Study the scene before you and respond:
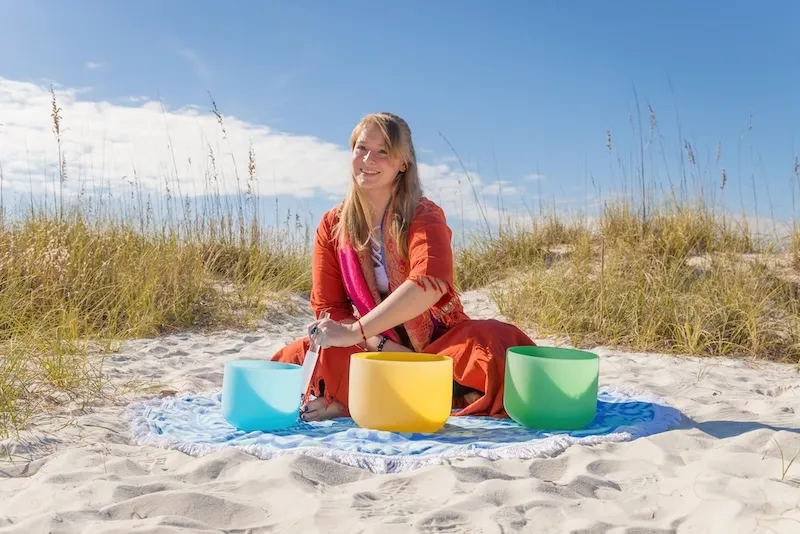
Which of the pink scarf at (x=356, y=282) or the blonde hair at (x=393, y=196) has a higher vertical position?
the blonde hair at (x=393, y=196)

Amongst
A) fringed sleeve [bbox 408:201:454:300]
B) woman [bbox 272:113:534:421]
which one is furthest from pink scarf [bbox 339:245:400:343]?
fringed sleeve [bbox 408:201:454:300]

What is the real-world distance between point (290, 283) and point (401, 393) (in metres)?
3.64

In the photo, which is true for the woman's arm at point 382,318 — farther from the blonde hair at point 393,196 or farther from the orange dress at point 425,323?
the blonde hair at point 393,196

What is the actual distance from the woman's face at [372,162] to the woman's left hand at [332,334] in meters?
0.44

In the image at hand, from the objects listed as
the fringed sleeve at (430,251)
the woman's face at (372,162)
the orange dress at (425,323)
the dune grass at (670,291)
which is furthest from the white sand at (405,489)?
the dune grass at (670,291)

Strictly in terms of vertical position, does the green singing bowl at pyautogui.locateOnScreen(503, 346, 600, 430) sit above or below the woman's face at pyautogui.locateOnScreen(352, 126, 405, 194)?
below

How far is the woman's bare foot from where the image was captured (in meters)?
2.15

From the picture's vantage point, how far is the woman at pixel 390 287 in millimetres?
2094

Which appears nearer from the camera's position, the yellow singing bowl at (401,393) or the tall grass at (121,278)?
the yellow singing bowl at (401,393)

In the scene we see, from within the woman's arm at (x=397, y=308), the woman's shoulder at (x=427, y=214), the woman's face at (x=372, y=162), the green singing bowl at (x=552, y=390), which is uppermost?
the woman's face at (x=372, y=162)

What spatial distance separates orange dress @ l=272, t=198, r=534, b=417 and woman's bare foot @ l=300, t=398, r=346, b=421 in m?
0.02

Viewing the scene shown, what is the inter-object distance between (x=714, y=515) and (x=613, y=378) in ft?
5.07

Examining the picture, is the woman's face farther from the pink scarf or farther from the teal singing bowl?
the teal singing bowl

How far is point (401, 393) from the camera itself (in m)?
1.87
